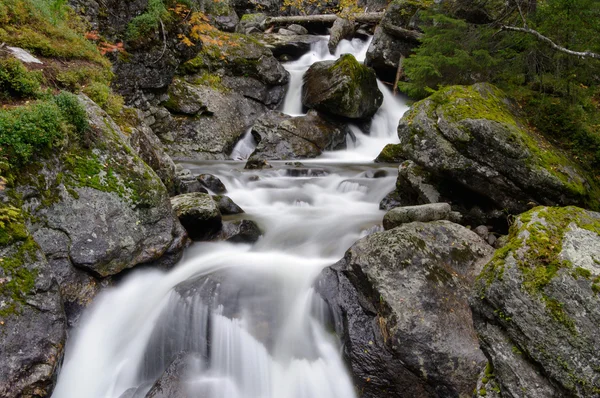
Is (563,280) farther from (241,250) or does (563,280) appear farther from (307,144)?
(307,144)

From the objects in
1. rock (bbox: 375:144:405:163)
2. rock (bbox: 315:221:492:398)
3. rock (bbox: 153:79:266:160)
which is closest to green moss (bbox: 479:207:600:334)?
rock (bbox: 315:221:492:398)

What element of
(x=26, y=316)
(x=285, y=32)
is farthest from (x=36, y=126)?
(x=285, y=32)

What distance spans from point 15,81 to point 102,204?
235cm

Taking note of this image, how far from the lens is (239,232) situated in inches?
264

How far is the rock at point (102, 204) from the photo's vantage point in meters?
4.53

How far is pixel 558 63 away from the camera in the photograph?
6922mm

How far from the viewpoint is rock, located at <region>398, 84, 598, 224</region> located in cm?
571

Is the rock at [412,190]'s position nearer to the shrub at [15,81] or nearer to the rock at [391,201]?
the rock at [391,201]

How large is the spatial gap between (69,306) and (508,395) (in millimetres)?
4879

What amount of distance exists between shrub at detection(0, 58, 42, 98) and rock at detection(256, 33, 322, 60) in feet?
46.5

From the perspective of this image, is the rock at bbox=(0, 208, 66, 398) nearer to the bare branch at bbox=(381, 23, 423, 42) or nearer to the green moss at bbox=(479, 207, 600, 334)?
the green moss at bbox=(479, 207, 600, 334)

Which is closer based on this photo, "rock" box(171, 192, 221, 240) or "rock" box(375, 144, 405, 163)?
"rock" box(171, 192, 221, 240)

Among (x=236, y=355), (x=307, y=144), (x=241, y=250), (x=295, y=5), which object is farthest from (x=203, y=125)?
(x=295, y=5)

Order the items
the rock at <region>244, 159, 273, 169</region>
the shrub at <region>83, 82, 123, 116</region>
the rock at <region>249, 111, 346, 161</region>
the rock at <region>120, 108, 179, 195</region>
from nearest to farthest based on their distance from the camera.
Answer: the shrub at <region>83, 82, 123, 116</region> < the rock at <region>120, 108, 179, 195</region> < the rock at <region>244, 159, 273, 169</region> < the rock at <region>249, 111, 346, 161</region>
